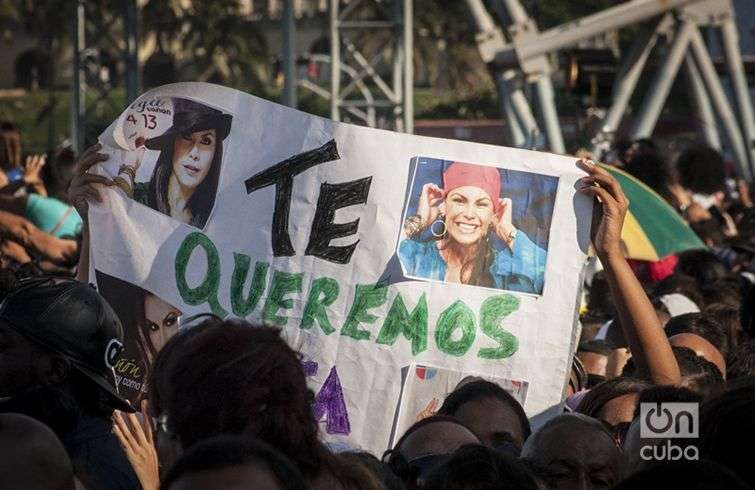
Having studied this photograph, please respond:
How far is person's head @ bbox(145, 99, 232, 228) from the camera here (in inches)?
186

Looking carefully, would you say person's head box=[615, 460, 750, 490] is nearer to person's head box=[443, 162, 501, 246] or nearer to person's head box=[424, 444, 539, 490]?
person's head box=[424, 444, 539, 490]

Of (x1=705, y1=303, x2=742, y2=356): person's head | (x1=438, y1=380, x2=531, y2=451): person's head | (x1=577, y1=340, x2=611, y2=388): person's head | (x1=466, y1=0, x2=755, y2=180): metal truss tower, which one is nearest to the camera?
(x1=438, y1=380, x2=531, y2=451): person's head

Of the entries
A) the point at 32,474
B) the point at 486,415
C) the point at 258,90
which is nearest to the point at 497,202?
the point at 486,415

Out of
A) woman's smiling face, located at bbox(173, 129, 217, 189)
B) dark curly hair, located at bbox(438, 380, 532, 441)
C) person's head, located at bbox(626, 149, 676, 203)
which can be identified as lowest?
dark curly hair, located at bbox(438, 380, 532, 441)

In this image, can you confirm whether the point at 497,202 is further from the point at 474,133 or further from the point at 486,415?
the point at 474,133

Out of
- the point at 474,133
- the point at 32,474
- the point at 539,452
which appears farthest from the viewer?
the point at 474,133

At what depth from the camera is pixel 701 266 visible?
854 centimetres

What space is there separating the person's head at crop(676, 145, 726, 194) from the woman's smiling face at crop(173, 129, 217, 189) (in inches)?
353

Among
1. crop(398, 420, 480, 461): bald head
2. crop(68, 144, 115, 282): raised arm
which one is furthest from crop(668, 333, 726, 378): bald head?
crop(68, 144, 115, 282): raised arm

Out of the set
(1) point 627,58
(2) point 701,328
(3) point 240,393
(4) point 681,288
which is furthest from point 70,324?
(1) point 627,58

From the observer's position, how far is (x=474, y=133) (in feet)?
116

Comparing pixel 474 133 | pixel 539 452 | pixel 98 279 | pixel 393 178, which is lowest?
pixel 539 452

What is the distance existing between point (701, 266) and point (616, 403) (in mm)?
4211

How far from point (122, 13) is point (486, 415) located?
565 inches
